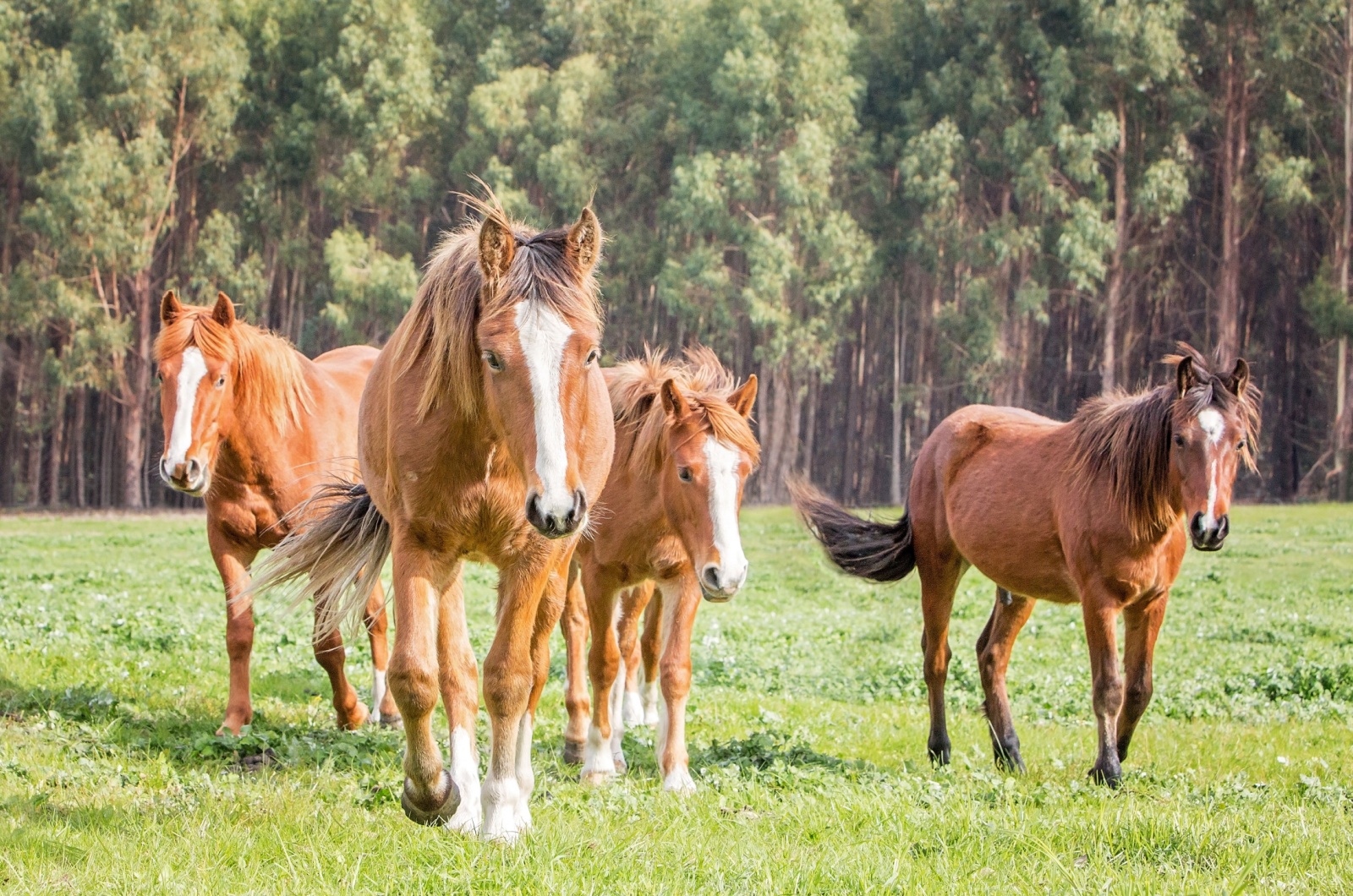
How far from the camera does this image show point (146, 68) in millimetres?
35031

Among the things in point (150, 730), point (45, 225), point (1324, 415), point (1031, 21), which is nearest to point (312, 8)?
point (45, 225)

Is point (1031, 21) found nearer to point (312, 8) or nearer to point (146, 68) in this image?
point (312, 8)

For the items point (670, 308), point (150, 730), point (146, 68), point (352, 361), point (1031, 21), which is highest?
point (1031, 21)

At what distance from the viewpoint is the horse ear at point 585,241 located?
4633 mm

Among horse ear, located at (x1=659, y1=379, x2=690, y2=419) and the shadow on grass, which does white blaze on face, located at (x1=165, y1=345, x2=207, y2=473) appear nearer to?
the shadow on grass

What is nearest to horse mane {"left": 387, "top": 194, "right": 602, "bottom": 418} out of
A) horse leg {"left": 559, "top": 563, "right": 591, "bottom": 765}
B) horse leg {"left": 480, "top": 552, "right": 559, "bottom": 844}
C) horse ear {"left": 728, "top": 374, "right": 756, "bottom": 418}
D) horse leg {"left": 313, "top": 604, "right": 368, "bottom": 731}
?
horse leg {"left": 480, "top": 552, "right": 559, "bottom": 844}

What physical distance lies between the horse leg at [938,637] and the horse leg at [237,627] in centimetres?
393

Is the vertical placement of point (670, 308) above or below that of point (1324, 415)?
above

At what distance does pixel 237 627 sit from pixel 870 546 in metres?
4.14

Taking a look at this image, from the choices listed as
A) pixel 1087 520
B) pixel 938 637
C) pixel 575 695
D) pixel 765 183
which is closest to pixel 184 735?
pixel 575 695

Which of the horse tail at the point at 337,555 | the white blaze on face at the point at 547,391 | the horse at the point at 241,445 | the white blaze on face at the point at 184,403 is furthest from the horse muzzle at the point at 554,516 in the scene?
the white blaze on face at the point at 184,403

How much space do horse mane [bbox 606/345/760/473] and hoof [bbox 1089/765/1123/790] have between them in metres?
2.35

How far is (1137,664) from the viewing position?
6.97m

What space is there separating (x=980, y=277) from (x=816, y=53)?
8191 millimetres
